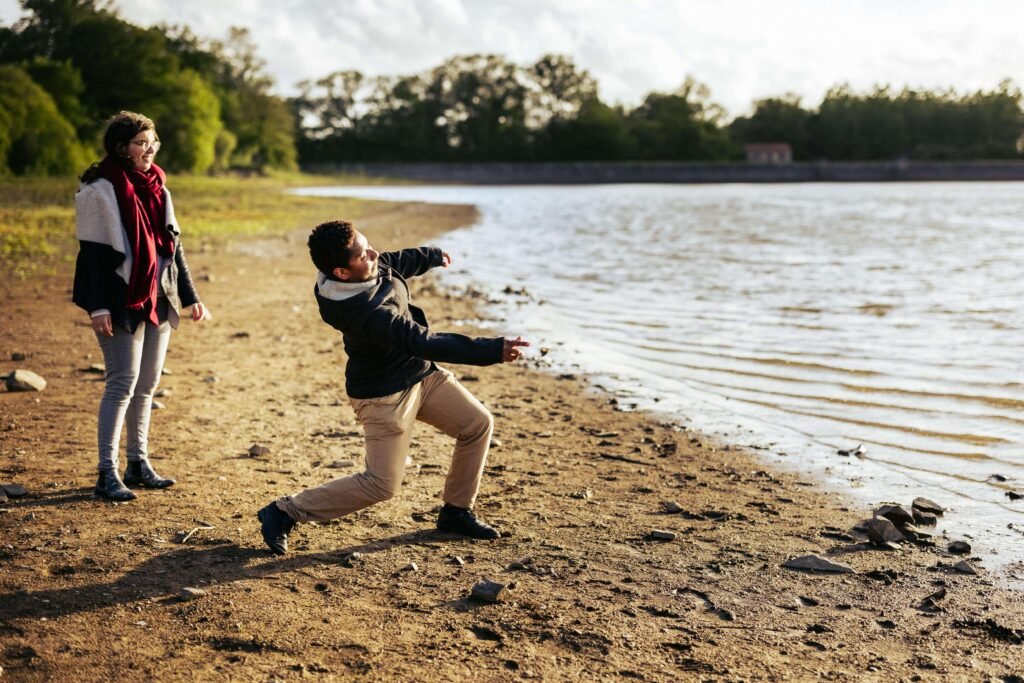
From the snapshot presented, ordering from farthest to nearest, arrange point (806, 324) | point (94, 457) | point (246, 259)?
point (246, 259) → point (806, 324) → point (94, 457)

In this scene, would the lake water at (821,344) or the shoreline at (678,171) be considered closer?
the lake water at (821,344)

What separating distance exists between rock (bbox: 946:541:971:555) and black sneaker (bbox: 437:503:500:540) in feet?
7.64

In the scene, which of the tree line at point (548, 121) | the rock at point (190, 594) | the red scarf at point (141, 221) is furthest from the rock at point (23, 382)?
the tree line at point (548, 121)

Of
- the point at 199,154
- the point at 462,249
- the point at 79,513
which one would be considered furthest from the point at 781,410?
the point at 199,154

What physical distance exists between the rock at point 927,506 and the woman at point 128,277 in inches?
169

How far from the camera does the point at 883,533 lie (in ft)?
16.7

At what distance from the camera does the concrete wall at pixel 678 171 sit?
4267 inches

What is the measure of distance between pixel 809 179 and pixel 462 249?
95144 mm

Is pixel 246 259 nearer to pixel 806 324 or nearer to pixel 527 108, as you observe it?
pixel 806 324

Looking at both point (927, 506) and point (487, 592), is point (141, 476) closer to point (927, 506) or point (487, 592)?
point (487, 592)

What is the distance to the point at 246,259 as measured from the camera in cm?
1970

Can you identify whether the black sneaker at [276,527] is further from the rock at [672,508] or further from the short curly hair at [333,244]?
the rock at [672,508]

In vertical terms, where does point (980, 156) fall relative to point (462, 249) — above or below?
above

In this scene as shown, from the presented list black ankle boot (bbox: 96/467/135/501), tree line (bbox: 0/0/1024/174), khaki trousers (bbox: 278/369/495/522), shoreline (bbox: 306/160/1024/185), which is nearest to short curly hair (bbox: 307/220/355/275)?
khaki trousers (bbox: 278/369/495/522)
